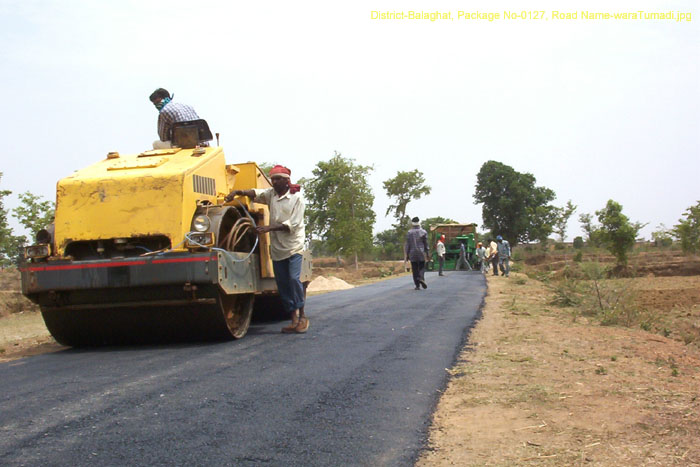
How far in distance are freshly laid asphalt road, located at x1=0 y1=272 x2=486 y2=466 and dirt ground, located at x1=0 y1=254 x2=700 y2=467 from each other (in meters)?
0.25

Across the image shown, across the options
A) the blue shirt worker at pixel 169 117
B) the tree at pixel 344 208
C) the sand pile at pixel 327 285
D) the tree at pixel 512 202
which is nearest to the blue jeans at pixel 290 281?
the blue shirt worker at pixel 169 117

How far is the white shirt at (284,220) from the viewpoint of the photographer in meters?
6.97

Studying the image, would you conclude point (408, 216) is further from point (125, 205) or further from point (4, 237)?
point (125, 205)

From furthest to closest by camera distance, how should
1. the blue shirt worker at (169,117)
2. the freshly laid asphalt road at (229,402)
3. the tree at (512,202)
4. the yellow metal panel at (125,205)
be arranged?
the tree at (512,202) → the blue shirt worker at (169,117) → the yellow metal panel at (125,205) → the freshly laid asphalt road at (229,402)

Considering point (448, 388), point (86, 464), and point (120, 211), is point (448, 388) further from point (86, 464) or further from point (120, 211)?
point (120, 211)

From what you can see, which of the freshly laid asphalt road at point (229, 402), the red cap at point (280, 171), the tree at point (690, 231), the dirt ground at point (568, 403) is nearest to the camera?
the freshly laid asphalt road at point (229, 402)

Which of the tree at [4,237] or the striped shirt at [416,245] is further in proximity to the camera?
the tree at [4,237]

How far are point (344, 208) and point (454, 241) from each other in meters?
11.5

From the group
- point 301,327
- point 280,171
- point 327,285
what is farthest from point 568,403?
point 327,285

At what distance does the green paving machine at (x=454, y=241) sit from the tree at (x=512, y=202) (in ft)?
140

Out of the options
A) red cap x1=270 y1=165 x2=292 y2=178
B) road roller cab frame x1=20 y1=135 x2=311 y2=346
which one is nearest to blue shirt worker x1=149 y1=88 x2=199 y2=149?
road roller cab frame x1=20 y1=135 x2=311 y2=346

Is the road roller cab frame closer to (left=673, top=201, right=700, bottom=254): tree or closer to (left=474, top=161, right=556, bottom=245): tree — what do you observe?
(left=673, top=201, right=700, bottom=254): tree

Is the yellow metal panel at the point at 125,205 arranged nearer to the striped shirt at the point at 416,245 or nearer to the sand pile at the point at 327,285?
the striped shirt at the point at 416,245

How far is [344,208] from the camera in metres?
42.6
